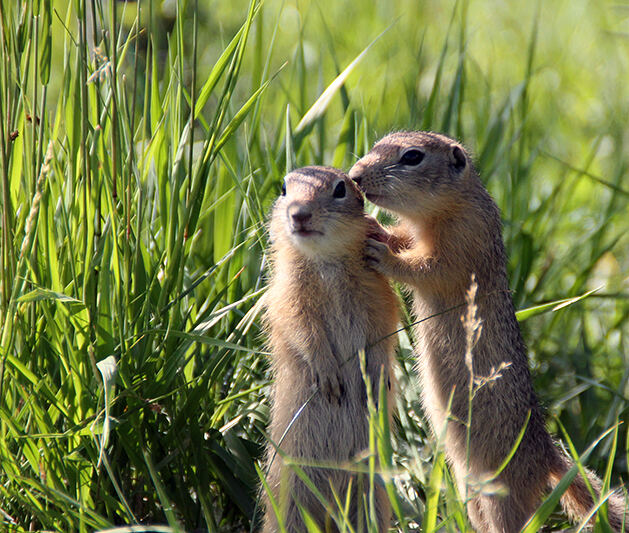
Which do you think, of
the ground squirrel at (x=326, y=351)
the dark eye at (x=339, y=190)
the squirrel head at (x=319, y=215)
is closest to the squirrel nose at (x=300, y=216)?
the squirrel head at (x=319, y=215)

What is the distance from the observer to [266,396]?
145 inches

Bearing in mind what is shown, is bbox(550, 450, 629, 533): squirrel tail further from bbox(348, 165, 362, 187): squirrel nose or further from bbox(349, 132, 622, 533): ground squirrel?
bbox(348, 165, 362, 187): squirrel nose

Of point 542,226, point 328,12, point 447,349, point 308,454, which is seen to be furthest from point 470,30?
point 308,454

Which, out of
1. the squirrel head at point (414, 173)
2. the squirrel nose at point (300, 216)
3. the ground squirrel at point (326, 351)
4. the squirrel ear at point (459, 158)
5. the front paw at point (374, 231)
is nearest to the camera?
the squirrel nose at point (300, 216)

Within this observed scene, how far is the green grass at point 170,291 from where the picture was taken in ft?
9.44

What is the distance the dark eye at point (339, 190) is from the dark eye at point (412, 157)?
449 millimetres

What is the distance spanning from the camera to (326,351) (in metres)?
3.20

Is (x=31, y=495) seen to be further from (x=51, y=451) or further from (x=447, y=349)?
(x=447, y=349)

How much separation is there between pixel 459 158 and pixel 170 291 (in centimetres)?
140

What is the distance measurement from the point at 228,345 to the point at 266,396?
75 cm

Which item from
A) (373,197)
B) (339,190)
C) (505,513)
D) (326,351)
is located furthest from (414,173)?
(505,513)

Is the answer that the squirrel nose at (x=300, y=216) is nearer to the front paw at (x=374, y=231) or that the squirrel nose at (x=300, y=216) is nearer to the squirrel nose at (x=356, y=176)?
the front paw at (x=374, y=231)

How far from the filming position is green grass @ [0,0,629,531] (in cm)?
288

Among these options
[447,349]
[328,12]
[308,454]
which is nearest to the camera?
[308,454]
